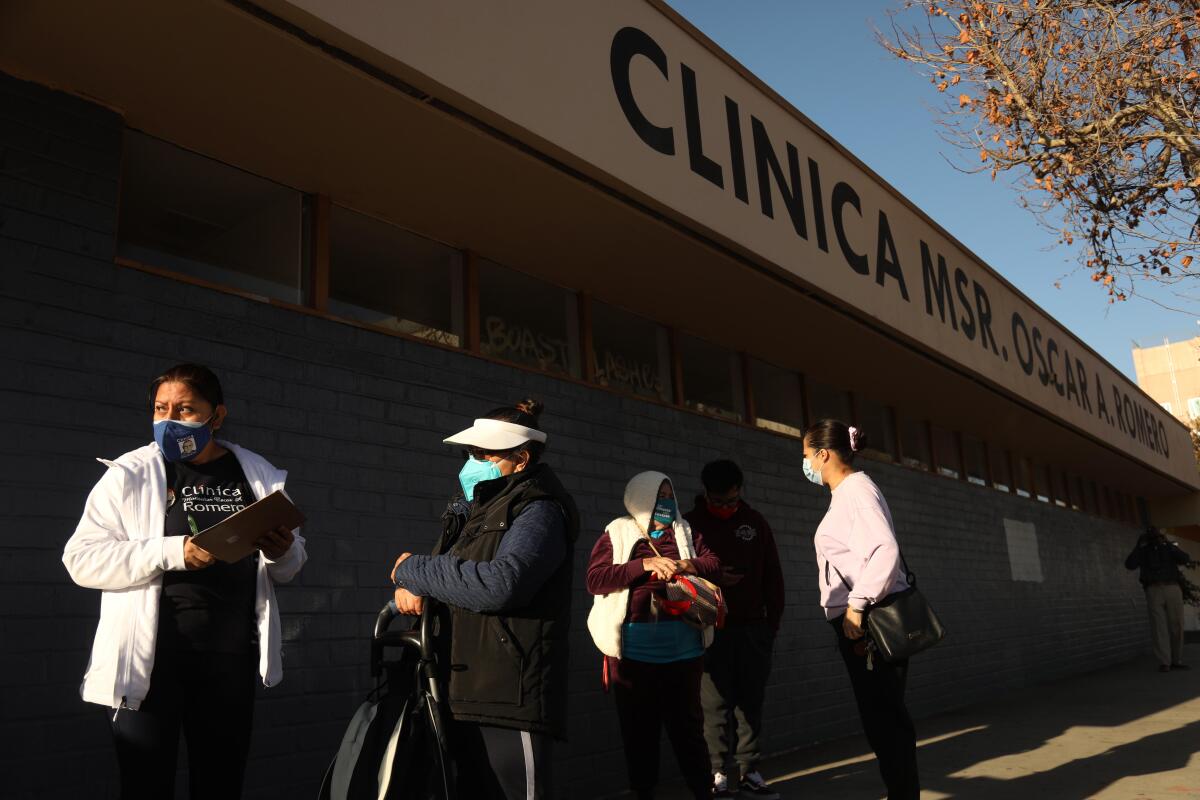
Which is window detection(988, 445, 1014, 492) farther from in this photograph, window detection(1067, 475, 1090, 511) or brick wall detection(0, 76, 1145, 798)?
brick wall detection(0, 76, 1145, 798)

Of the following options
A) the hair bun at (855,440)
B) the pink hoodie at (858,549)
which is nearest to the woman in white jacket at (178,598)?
the pink hoodie at (858,549)

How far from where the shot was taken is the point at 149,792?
277cm

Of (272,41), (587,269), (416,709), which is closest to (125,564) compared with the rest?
(416,709)

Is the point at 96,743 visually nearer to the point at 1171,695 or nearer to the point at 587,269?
the point at 587,269

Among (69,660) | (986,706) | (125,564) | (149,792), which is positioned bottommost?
(986,706)

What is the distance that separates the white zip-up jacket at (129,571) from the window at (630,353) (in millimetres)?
→ 4253

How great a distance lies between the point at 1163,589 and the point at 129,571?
13.9 m

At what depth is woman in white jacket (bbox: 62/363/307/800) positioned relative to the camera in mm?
2771

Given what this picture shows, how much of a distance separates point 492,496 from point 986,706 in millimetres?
9312

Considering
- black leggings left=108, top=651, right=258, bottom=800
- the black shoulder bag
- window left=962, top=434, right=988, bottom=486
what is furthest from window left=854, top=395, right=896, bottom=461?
black leggings left=108, top=651, right=258, bottom=800

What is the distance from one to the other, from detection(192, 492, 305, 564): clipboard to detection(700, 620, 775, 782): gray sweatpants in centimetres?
335

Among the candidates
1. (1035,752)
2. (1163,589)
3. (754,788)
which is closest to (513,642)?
(754,788)

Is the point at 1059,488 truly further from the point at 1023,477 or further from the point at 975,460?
the point at 975,460

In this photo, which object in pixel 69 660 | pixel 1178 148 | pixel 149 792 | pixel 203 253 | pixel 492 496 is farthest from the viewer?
pixel 1178 148
